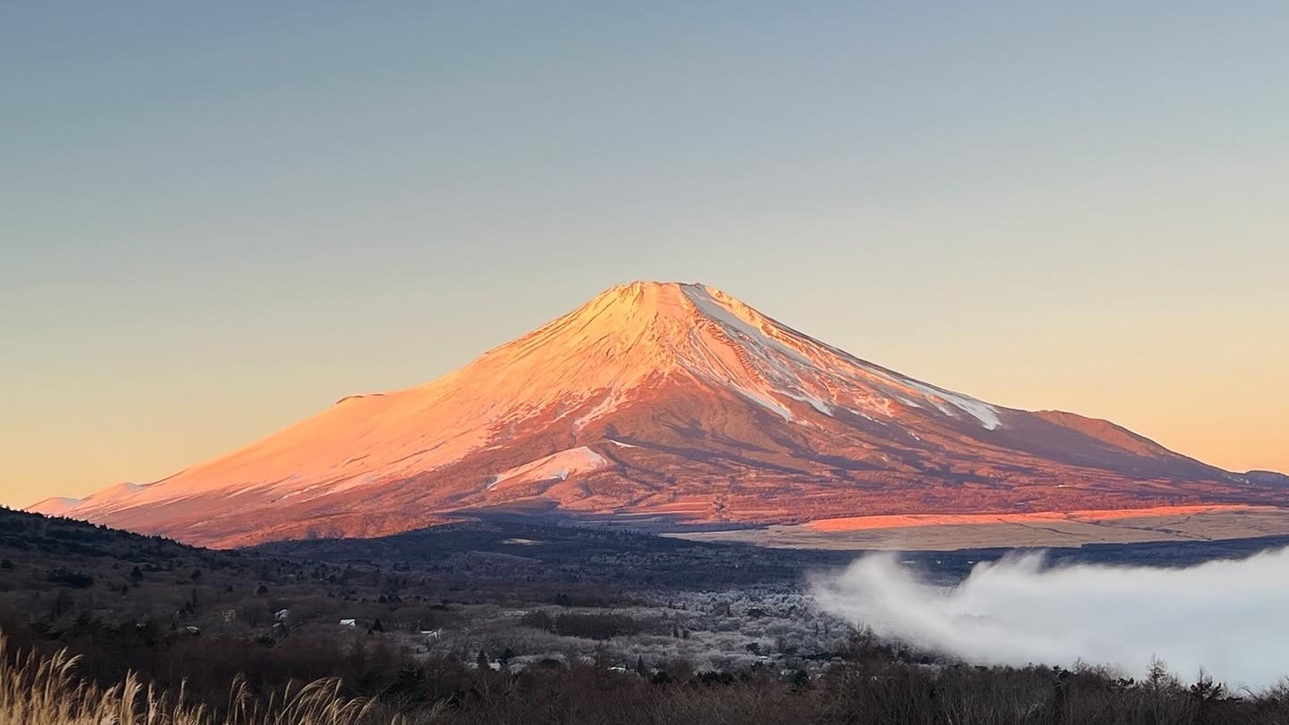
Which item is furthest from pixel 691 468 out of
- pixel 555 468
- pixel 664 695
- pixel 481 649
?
pixel 664 695

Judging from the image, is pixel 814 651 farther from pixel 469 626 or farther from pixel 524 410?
pixel 524 410

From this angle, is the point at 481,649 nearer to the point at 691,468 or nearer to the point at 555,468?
the point at 555,468

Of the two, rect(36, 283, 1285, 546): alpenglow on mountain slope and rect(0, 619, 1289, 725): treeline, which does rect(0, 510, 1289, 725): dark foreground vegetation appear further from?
rect(36, 283, 1285, 546): alpenglow on mountain slope

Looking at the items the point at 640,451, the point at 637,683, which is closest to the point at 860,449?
the point at 640,451

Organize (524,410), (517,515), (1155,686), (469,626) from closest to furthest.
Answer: (1155,686) → (469,626) → (517,515) → (524,410)

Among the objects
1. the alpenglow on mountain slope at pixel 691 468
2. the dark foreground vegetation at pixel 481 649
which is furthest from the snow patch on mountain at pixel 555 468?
the dark foreground vegetation at pixel 481 649

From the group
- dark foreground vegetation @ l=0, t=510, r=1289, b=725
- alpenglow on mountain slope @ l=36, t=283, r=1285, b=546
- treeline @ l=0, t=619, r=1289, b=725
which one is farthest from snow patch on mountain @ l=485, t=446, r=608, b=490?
treeline @ l=0, t=619, r=1289, b=725

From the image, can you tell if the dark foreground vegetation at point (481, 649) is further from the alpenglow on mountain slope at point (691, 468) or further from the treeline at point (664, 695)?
the alpenglow on mountain slope at point (691, 468)

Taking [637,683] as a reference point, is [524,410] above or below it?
above
